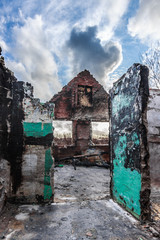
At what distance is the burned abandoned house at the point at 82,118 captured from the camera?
31.7ft

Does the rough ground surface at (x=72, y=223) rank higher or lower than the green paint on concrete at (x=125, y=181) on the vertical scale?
lower

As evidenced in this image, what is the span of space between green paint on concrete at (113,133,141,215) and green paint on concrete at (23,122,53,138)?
1.45 metres

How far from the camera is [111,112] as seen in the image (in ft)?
11.3

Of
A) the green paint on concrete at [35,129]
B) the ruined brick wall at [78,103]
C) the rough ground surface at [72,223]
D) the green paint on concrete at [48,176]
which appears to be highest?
the ruined brick wall at [78,103]

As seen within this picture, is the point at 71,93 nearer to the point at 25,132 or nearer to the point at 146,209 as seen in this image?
the point at 25,132

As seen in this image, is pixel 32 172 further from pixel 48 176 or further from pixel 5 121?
pixel 5 121

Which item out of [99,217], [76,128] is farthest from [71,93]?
[99,217]

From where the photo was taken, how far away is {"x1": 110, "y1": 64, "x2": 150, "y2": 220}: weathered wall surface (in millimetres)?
2265

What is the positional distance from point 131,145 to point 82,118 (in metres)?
7.49

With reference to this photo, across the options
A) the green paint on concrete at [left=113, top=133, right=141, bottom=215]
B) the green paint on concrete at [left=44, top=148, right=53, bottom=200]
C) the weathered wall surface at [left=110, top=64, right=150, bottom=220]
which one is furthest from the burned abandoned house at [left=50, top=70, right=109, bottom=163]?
the green paint on concrete at [left=44, top=148, right=53, bottom=200]

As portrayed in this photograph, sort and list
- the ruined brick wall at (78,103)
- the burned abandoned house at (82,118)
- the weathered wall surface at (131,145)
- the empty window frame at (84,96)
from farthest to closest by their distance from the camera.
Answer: the empty window frame at (84,96) < the ruined brick wall at (78,103) < the burned abandoned house at (82,118) < the weathered wall surface at (131,145)

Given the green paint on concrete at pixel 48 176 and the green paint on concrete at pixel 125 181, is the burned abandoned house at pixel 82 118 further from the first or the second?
the green paint on concrete at pixel 48 176

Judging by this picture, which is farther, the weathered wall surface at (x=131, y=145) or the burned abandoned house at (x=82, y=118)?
the burned abandoned house at (x=82, y=118)

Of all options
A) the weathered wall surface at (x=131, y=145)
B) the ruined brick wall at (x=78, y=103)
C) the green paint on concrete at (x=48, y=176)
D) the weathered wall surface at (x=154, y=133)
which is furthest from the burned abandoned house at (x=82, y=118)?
the green paint on concrete at (x=48, y=176)
